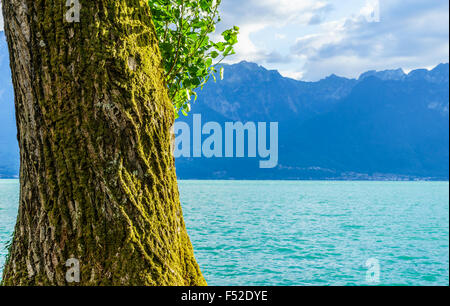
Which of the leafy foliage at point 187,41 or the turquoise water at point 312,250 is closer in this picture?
the leafy foliage at point 187,41

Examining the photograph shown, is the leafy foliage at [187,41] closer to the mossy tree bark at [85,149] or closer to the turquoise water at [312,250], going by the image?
the mossy tree bark at [85,149]

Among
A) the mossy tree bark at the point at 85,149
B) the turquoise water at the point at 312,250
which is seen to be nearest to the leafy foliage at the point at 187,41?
the mossy tree bark at the point at 85,149

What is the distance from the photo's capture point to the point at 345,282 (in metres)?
24.6

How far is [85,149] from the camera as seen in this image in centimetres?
276

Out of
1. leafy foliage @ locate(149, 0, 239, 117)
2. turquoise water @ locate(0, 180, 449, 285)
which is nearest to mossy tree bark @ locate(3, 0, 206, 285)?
leafy foliage @ locate(149, 0, 239, 117)

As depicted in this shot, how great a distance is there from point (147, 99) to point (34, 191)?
0.94m

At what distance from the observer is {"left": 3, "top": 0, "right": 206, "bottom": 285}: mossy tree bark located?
Result: 9.05 ft

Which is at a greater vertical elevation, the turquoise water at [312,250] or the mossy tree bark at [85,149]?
the mossy tree bark at [85,149]

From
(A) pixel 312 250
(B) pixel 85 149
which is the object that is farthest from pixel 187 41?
(A) pixel 312 250

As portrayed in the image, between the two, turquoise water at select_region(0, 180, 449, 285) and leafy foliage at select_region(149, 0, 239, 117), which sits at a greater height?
leafy foliage at select_region(149, 0, 239, 117)

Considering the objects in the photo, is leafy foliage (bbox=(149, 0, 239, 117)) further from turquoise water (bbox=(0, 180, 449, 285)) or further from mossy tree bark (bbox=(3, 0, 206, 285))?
turquoise water (bbox=(0, 180, 449, 285))

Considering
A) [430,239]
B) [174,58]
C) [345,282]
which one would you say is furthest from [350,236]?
[174,58]

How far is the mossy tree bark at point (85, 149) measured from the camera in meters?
2.76
